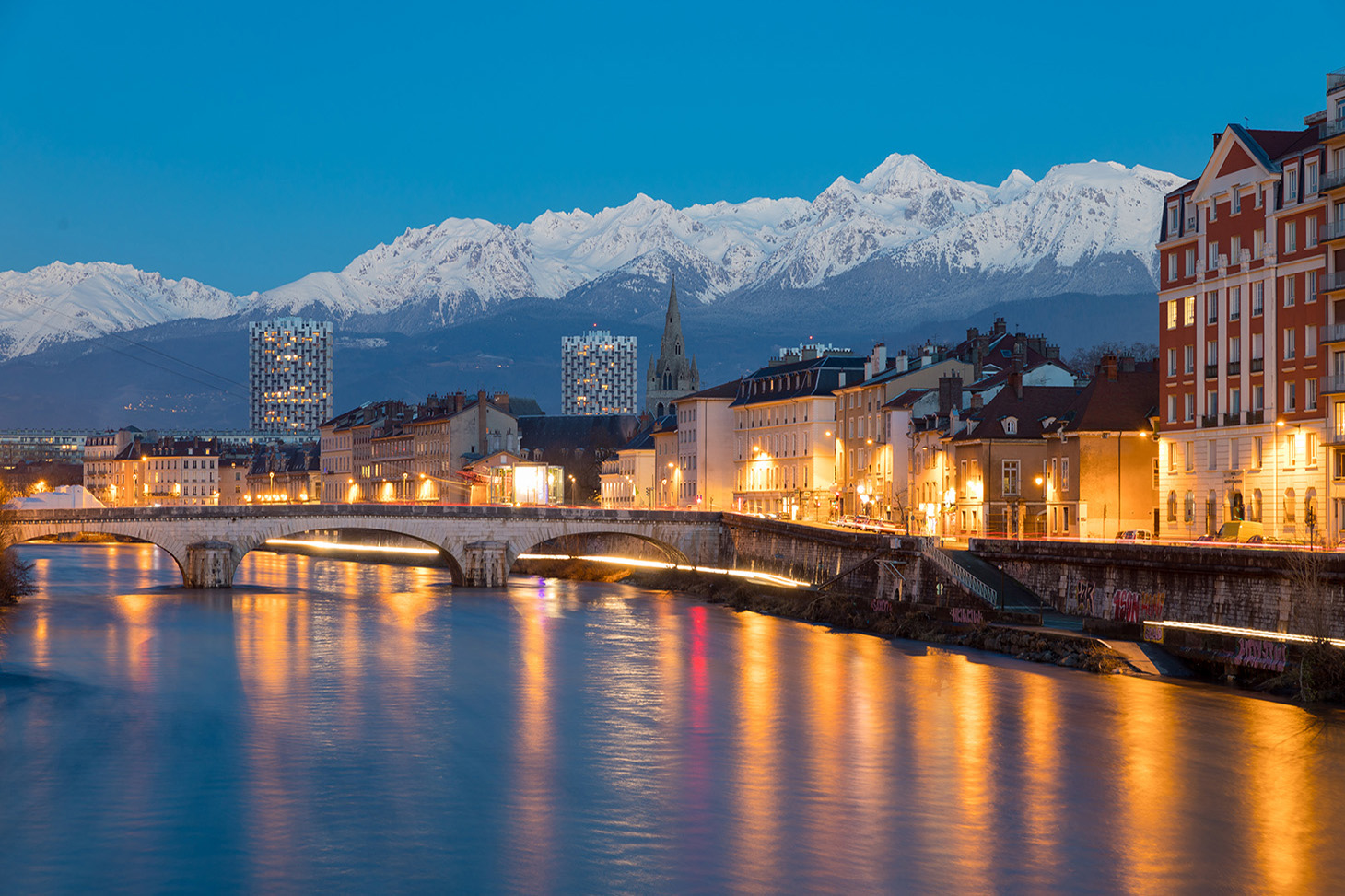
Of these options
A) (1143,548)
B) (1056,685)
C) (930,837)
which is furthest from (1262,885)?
(1143,548)

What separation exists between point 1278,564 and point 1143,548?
6.73m

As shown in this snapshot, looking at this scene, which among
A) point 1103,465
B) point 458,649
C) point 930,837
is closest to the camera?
point 930,837

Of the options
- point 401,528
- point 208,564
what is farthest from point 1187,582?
point 208,564

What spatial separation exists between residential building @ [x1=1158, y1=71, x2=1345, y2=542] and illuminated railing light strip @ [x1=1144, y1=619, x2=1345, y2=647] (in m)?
12.7

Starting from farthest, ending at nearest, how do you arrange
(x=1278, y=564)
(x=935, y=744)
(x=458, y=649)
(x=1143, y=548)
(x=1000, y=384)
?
(x=1000, y=384)
(x=458, y=649)
(x=1143, y=548)
(x=1278, y=564)
(x=935, y=744)

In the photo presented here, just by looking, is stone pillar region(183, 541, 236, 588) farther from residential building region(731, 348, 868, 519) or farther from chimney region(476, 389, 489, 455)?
chimney region(476, 389, 489, 455)

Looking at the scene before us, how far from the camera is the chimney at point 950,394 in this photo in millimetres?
90000

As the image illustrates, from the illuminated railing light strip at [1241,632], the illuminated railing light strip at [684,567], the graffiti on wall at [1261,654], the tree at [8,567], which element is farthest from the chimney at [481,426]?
the graffiti on wall at [1261,654]

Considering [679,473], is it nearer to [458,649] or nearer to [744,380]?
[744,380]

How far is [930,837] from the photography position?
32.4m

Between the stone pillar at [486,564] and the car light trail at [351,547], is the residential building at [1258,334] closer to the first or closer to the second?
the stone pillar at [486,564]

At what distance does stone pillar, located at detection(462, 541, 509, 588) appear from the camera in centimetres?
9394

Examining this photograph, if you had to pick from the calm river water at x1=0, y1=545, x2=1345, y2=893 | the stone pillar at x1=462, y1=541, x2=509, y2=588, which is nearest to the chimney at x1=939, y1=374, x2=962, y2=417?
the stone pillar at x1=462, y1=541, x2=509, y2=588

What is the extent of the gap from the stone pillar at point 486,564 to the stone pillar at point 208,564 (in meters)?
13.1
